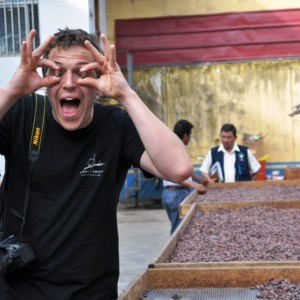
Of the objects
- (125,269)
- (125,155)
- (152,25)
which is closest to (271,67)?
(152,25)

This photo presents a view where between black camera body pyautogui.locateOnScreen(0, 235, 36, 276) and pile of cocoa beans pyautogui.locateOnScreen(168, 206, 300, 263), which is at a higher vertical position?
black camera body pyautogui.locateOnScreen(0, 235, 36, 276)

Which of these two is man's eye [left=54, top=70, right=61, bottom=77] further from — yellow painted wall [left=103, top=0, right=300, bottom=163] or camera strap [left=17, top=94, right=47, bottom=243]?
yellow painted wall [left=103, top=0, right=300, bottom=163]

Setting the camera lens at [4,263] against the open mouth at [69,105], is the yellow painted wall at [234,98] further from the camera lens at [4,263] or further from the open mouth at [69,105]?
the camera lens at [4,263]

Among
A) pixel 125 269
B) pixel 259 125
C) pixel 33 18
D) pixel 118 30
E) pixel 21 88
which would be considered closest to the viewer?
pixel 21 88

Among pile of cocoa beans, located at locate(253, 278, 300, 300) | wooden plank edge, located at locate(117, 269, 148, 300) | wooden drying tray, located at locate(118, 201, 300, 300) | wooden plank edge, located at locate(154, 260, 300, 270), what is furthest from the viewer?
wooden plank edge, located at locate(154, 260, 300, 270)

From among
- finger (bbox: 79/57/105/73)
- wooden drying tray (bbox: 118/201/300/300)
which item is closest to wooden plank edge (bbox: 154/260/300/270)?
wooden drying tray (bbox: 118/201/300/300)

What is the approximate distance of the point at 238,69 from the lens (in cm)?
1531

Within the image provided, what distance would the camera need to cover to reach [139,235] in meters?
10.9

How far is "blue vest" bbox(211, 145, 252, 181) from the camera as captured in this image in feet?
27.6

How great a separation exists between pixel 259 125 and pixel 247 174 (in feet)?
20.8

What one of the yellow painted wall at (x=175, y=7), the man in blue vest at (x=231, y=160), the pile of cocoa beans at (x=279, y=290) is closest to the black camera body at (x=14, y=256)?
the pile of cocoa beans at (x=279, y=290)

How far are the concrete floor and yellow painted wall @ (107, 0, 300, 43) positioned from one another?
15.3ft

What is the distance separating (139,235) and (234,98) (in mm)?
5672

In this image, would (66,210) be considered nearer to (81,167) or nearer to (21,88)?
(81,167)
